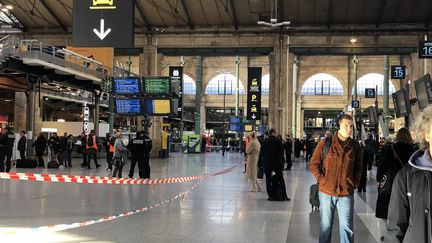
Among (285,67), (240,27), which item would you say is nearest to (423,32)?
(285,67)

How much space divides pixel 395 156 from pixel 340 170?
117 cm

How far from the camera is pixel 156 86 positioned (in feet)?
79.6

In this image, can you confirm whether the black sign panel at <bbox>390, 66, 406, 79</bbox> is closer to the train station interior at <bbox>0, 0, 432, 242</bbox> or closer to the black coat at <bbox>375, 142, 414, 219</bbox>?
the train station interior at <bbox>0, 0, 432, 242</bbox>

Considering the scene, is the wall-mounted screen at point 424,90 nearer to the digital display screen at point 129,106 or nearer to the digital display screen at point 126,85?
the digital display screen at point 129,106

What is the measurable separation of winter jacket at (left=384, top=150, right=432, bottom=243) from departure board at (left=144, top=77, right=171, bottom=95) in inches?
851

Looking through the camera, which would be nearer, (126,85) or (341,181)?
(341,181)

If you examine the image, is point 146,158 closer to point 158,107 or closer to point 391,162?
point 158,107

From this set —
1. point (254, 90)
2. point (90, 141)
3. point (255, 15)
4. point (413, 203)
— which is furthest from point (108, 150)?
point (413, 203)

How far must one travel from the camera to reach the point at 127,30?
9883mm

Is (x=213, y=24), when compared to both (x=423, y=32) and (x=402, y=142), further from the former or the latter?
(x=402, y=142)

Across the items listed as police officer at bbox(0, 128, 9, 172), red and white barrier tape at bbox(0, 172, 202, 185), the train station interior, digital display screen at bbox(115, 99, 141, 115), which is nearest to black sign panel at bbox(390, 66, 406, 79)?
the train station interior

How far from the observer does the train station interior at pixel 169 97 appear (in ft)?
28.3

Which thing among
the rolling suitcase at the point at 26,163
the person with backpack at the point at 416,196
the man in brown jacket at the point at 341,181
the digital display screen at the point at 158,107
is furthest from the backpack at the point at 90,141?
the person with backpack at the point at 416,196

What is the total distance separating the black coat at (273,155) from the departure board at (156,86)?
40.8 ft
